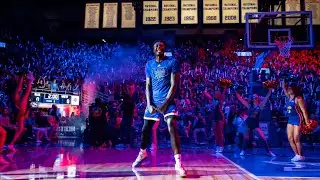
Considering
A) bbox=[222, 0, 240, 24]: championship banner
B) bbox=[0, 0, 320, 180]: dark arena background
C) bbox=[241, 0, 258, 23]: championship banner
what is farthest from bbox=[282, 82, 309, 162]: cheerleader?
bbox=[241, 0, 258, 23]: championship banner

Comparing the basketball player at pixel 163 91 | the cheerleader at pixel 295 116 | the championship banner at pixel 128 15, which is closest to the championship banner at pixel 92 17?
the championship banner at pixel 128 15

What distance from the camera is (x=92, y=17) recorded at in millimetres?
15766

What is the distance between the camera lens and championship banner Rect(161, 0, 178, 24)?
1527 cm

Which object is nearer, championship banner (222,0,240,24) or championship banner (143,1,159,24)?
championship banner (222,0,240,24)

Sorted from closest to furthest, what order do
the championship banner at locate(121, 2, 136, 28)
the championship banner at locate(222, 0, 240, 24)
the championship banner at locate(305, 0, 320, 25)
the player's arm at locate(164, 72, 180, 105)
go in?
the player's arm at locate(164, 72, 180, 105)
the championship banner at locate(305, 0, 320, 25)
the championship banner at locate(222, 0, 240, 24)
the championship banner at locate(121, 2, 136, 28)

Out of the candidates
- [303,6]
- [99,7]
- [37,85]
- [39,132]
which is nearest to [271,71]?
[303,6]

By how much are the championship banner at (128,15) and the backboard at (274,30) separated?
192 inches

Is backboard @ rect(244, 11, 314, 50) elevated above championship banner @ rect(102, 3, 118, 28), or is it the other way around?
championship banner @ rect(102, 3, 118, 28)

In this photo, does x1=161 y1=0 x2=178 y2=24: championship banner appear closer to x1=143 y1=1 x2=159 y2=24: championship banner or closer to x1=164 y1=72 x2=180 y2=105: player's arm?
x1=143 y1=1 x2=159 y2=24: championship banner

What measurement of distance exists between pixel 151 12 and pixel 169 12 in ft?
2.48

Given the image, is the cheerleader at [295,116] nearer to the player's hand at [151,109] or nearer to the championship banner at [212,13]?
the player's hand at [151,109]

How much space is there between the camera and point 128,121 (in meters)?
11.4

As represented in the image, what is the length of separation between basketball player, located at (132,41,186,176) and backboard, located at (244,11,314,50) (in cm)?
845

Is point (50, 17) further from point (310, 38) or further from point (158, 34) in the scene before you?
point (310, 38)
